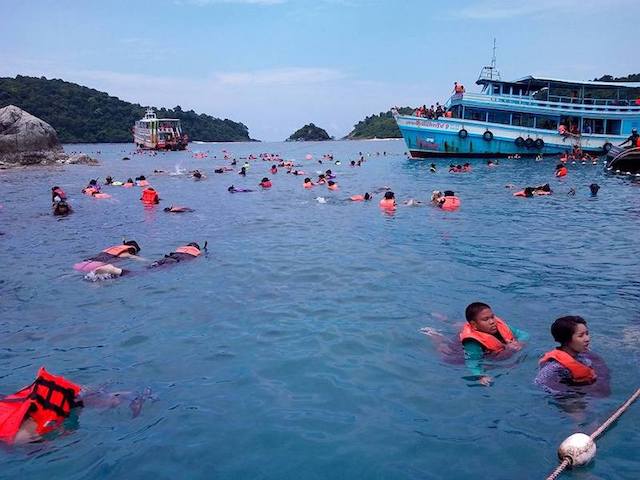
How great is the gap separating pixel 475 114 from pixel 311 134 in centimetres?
14269

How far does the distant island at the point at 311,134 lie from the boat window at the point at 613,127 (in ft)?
466

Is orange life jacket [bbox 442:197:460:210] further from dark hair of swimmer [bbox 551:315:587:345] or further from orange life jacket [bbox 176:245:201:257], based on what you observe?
dark hair of swimmer [bbox 551:315:587:345]

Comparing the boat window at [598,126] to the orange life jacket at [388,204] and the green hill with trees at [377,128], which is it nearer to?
the orange life jacket at [388,204]

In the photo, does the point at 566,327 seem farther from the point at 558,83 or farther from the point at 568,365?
the point at 558,83

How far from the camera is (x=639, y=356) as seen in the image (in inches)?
270

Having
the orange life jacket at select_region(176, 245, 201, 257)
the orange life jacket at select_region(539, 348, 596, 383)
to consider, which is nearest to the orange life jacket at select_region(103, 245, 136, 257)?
the orange life jacket at select_region(176, 245, 201, 257)

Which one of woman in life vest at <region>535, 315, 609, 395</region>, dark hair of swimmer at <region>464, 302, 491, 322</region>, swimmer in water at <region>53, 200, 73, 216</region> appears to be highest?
swimmer in water at <region>53, 200, 73, 216</region>

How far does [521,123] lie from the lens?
44.0m

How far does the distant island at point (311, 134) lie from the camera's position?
18188cm

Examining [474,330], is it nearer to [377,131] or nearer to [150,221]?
[150,221]

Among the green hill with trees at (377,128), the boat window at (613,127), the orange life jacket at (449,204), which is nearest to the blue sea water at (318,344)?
the orange life jacket at (449,204)

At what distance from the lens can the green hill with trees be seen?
156m

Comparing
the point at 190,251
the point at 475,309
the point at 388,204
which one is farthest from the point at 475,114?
the point at 475,309

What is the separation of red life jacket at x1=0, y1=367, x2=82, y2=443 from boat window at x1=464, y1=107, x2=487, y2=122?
4241cm
